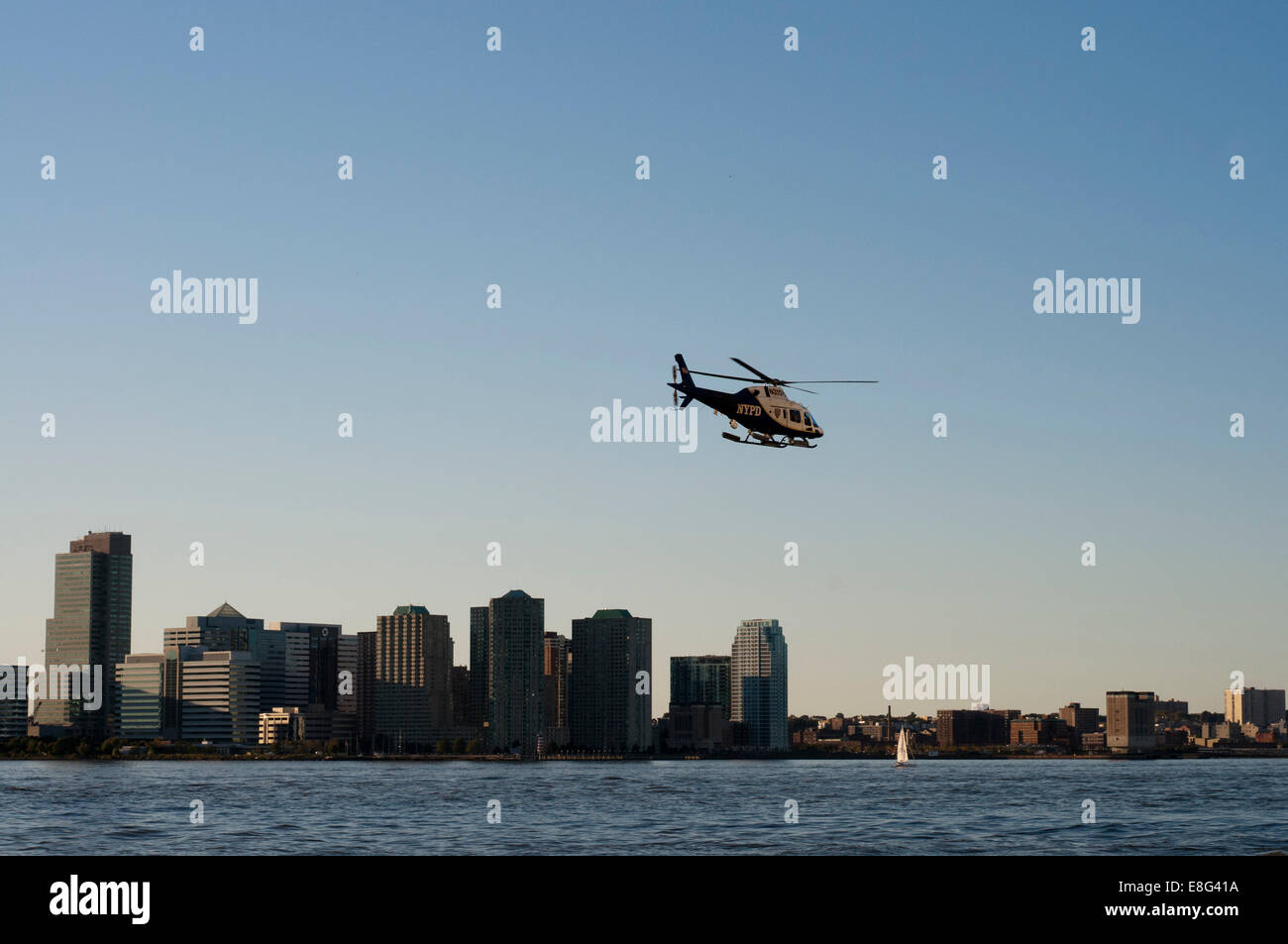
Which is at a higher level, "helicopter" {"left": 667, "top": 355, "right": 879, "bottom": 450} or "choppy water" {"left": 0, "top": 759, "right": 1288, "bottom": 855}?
"helicopter" {"left": 667, "top": 355, "right": 879, "bottom": 450}

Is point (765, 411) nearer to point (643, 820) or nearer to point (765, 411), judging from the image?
point (765, 411)

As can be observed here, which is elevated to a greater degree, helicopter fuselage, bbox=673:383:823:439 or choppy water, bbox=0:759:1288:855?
helicopter fuselage, bbox=673:383:823:439

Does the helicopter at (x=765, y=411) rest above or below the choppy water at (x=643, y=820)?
above

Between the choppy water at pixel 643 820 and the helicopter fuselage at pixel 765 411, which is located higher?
the helicopter fuselage at pixel 765 411

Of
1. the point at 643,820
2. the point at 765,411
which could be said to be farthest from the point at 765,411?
the point at 643,820

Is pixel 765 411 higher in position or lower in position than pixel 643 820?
higher

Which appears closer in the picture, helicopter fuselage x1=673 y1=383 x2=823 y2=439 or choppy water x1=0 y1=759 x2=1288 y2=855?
helicopter fuselage x1=673 y1=383 x2=823 y2=439

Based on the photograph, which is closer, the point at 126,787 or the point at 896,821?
the point at 896,821

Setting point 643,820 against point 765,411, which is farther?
point 643,820

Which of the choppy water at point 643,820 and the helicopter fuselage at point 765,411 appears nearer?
the helicopter fuselage at point 765,411
